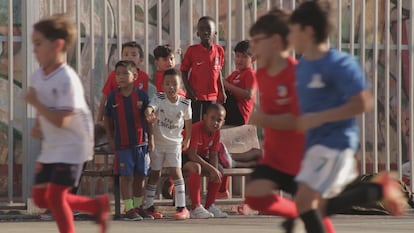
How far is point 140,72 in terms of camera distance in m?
13.8

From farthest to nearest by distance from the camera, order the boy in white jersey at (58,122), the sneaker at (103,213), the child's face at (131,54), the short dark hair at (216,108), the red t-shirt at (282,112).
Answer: the child's face at (131,54) → the short dark hair at (216,108) → the sneaker at (103,213) → the boy in white jersey at (58,122) → the red t-shirt at (282,112)

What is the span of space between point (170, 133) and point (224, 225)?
1284 mm

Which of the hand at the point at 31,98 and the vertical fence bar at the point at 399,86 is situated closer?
the hand at the point at 31,98

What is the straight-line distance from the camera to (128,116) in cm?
1302

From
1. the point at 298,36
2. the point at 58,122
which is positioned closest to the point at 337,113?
the point at 298,36

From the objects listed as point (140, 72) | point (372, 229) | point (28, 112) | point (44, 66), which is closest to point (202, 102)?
point (140, 72)

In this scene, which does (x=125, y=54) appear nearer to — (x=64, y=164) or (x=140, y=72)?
(x=140, y=72)

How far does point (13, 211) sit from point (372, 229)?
3982mm

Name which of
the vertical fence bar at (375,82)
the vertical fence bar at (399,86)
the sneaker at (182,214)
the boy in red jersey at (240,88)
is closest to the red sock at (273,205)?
the sneaker at (182,214)

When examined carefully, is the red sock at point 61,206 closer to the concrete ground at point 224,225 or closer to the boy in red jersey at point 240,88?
the concrete ground at point 224,225

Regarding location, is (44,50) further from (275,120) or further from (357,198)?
(357,198)

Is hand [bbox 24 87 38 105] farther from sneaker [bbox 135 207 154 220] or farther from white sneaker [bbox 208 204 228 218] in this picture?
white sneaker [bbox 208 204 228 218]

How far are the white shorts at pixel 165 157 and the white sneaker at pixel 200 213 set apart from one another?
541 millimetres

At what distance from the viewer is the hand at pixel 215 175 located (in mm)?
13391
